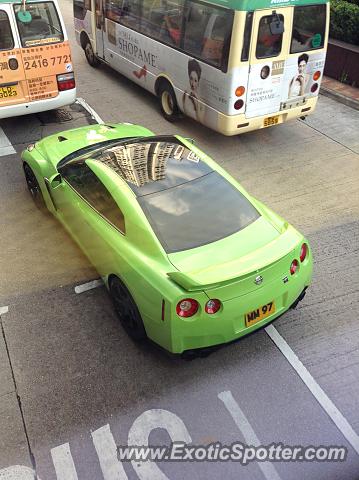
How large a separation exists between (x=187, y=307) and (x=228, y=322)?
1.23 ft

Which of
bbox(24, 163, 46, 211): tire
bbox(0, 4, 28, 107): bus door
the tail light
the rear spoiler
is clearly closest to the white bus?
the tail light

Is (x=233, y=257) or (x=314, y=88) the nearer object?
(x=233, y=257)

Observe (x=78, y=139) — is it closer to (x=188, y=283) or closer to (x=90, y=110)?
(x=188, y=283)

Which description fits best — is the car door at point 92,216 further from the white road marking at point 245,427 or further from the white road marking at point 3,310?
the white road marking at point 245,427

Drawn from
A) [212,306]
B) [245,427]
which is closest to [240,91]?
[212,306]

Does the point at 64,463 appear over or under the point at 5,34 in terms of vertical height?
under

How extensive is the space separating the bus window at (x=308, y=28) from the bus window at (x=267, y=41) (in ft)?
1.00

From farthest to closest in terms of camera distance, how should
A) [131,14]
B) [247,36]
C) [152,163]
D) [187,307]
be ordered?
[131,14] → [247,36] → [152,163] → [187,307]

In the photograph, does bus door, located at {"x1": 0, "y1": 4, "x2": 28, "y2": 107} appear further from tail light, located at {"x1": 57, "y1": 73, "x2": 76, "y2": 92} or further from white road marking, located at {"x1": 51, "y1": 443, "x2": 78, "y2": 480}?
white road marking, located at {"x1": 51, "y1": 443, "x2": 78, "y2": 480}

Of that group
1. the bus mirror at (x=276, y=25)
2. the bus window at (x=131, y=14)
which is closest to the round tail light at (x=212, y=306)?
the bus mirror at (x=276, y=25)

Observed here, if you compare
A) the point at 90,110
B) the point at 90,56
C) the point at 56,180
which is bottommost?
the point at 90,110

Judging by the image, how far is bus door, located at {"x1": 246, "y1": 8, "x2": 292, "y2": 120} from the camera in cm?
680

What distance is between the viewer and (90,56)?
1148 cm

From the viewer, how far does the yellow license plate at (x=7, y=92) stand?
7367 mm
